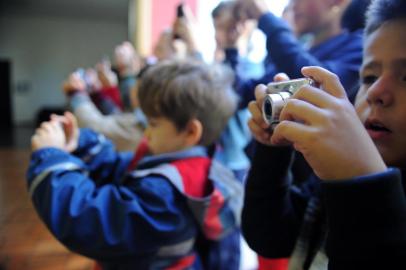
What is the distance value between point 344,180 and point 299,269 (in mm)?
163

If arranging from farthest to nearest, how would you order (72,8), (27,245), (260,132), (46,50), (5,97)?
1. (5,97)
2. (46,50)
3. (72,8)
4. (27,245)
5. (260,132)

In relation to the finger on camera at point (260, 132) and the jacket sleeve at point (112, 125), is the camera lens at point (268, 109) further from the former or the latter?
the jacket sleeve at point (112, 125)

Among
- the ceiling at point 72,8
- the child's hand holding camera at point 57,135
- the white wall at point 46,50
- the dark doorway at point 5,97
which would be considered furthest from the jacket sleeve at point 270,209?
the dark doorway at point 5,97

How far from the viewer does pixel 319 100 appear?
0.20 meters

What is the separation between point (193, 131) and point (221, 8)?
0.24 meters

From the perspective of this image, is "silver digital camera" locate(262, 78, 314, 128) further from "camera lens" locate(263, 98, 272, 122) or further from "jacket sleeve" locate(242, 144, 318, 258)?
"jacket sleeve" locate(242, 144, 318, 258)

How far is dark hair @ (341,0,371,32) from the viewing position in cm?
31

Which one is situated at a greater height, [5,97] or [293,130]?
[293,130]

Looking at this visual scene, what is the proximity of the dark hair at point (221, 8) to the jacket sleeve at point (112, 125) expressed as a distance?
302 millimetres

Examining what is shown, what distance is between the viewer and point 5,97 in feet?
16.7

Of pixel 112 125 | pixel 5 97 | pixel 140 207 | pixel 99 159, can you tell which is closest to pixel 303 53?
pixel 140 207

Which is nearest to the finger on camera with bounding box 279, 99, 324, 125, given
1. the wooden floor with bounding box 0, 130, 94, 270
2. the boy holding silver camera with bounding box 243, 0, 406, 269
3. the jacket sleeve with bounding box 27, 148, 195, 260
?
the boy holding silver camera with bounding box 243, 0, 406, 269

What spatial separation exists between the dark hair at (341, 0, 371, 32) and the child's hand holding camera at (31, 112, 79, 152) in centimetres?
40

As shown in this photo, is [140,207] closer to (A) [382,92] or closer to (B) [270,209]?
(B) [270,209]
